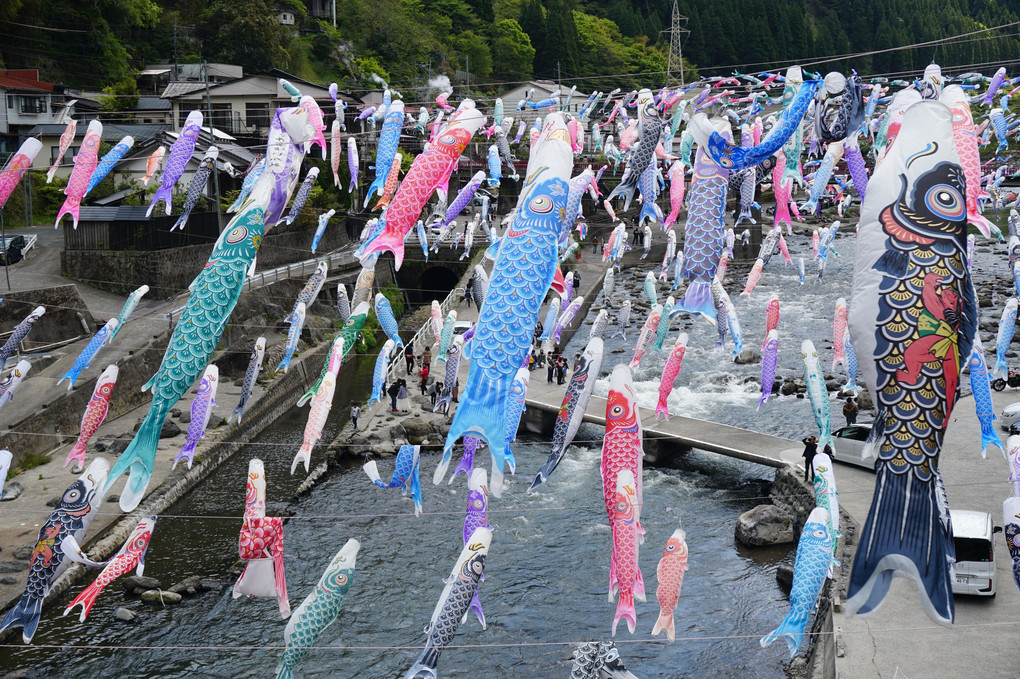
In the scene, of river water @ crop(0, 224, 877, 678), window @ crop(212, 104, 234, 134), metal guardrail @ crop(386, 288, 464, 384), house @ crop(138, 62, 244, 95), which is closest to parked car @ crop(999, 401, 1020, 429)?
river water @ crop(0, 224, 877, 678)

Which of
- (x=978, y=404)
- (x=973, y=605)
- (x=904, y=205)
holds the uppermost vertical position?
(x=904, y=205)

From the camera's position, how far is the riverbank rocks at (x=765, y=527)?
16.5 m

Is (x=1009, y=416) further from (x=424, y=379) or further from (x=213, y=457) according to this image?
(x=213, y=457)

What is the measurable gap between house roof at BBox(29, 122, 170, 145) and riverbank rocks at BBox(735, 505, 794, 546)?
880 inches

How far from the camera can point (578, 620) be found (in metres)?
14.4

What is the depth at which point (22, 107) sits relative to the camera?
32031 millimetres

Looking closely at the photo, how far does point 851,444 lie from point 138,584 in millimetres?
12317

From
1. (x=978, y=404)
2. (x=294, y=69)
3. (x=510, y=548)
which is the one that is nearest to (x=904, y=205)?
(x=978, y=404)

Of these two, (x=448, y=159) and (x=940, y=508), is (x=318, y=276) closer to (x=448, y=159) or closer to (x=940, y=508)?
(x=448, y=159)

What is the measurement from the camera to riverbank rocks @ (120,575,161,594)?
1534 centimetres

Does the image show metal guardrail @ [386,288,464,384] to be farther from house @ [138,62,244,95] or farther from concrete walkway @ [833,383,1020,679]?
house @ [138,62,244,95]

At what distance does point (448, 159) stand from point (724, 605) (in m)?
8.38

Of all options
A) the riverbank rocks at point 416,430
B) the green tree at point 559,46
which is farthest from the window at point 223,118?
the green tree at point 559,46

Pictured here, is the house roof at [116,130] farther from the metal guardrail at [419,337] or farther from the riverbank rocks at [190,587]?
the riverbank rocks at [190,587]
